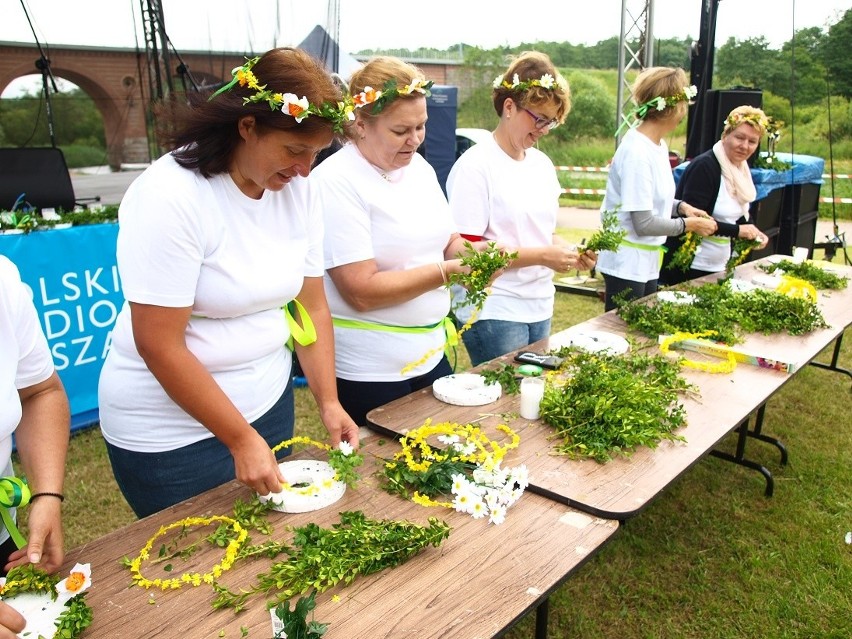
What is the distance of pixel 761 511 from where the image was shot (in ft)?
10.9

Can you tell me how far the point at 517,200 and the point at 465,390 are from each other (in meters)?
0.85

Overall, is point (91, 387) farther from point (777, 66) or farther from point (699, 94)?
point (777, 66)

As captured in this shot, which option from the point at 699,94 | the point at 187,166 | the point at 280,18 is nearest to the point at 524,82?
the point at 187,166

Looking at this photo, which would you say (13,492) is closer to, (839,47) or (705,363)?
(705,363)

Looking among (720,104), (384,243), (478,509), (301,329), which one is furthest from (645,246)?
(720,104)

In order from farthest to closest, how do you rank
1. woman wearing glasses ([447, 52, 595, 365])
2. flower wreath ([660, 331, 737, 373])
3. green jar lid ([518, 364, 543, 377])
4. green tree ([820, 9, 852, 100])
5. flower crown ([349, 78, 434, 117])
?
green tree ([820, 9, 852, 100]), woman wearing glasses ([447, 52, 595, 365]), flower wreath ([660, 331, 737, 373]), green jar lid ([518, 364, 543, 377]), flower crown ([349, 78, 434, 117])

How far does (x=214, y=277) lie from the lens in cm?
153

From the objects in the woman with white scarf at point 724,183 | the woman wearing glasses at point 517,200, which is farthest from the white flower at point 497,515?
the woman with white scarf at point 724,183

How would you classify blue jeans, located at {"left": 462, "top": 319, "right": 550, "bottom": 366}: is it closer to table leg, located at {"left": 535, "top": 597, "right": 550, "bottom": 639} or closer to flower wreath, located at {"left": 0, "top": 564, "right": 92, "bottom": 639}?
table leg, located at {"left": 535, "top": 597, "right": 550, "bottom": 639}

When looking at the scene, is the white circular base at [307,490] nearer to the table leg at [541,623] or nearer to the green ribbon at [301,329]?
the green ribbon at [301,329]

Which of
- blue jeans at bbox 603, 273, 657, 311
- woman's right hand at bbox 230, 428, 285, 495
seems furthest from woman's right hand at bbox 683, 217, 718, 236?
woman's right hand at bbox 230, 428, 285, 495

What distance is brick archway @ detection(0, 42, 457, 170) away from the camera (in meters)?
8.11

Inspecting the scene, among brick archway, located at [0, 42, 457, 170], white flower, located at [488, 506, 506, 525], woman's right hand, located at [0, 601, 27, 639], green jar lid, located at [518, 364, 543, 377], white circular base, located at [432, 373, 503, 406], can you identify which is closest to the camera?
woman's right hand, located at [0, 601, 27, 639]

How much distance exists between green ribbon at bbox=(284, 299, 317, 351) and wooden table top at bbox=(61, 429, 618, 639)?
0.43 m
